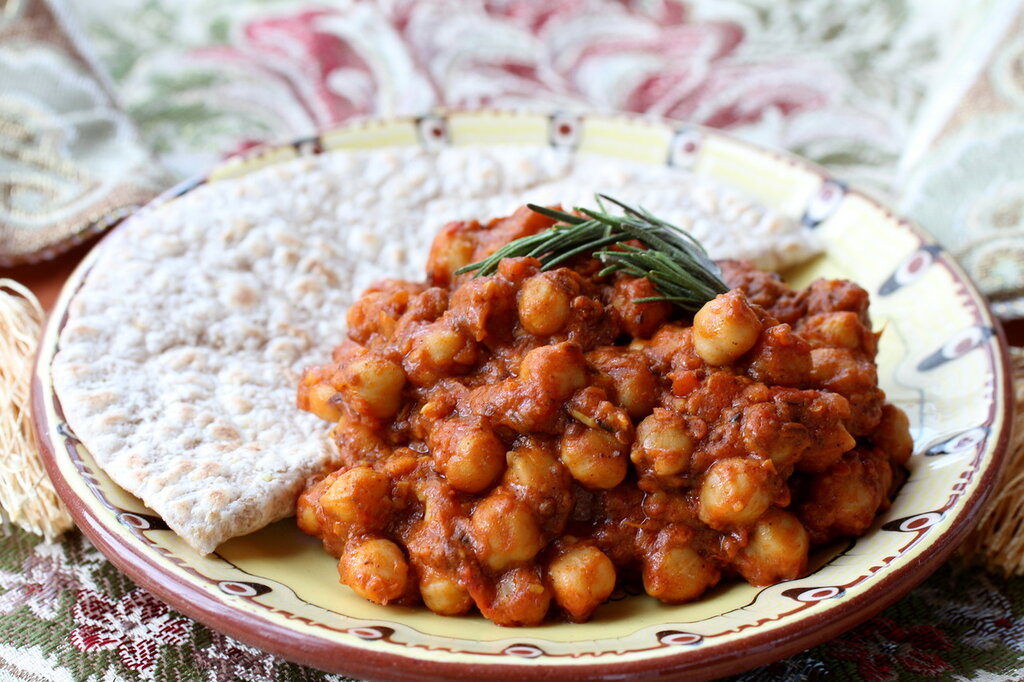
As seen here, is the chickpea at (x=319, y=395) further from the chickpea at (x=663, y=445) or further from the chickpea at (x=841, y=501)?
the chickpea at (x=841, y=501)

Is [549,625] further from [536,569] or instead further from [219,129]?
[219,129]

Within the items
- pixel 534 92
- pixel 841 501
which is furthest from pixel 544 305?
pixel 534 92

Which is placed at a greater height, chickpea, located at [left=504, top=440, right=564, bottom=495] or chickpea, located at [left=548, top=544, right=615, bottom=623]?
chickpea, located at [left=504, top=440, right=564, bottom=495]

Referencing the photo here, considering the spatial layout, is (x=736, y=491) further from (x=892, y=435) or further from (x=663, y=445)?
(x=892, y=435)

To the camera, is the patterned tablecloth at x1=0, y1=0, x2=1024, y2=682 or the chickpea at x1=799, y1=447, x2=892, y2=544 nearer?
the chickpea at x1=799, y1=447, x2=892, y2=544

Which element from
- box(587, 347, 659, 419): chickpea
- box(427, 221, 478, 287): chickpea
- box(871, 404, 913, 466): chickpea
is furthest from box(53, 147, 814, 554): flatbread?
box(871, 404, 913, 466): chickpea

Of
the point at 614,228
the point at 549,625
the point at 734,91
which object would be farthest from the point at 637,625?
the point at 734,91

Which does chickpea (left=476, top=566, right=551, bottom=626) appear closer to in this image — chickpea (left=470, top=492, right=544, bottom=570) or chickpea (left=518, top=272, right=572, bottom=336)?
chickpea (left=470, top=492, right=544, bottom=570)
